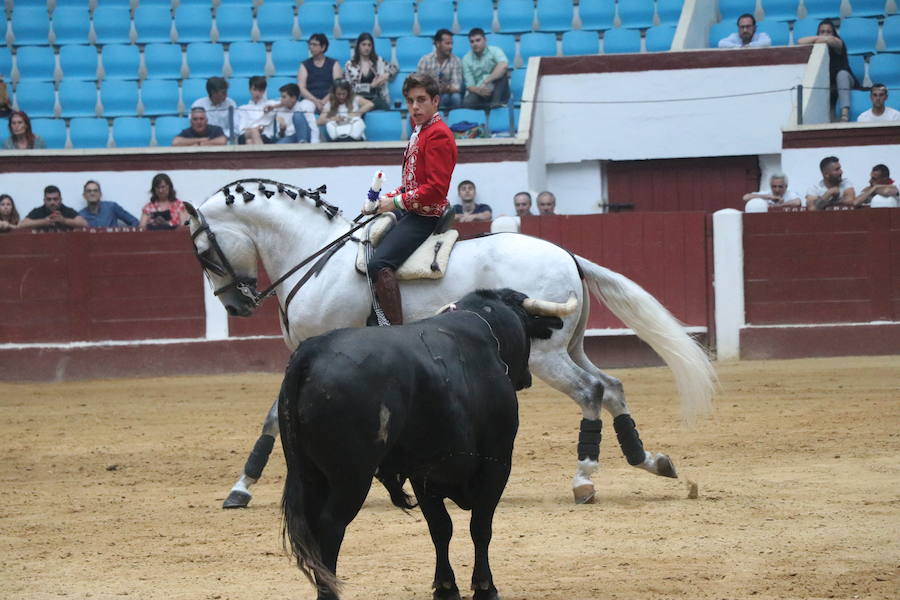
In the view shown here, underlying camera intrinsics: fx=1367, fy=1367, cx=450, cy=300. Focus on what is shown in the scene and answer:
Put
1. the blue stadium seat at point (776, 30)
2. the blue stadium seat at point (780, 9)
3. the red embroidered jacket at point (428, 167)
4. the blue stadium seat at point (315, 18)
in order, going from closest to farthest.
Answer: the red embroidered jacket at point (428, 167)
the blue stadium seat at point (776, 30)
the blue stadium seat at point (780, 9)
the blue stadium seat at point (315, 18)

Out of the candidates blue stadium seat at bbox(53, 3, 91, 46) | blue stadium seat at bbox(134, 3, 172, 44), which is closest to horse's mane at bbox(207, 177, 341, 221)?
blue stadium seat at bbox(134, 3, 172, 44)

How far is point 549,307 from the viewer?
4.50 m

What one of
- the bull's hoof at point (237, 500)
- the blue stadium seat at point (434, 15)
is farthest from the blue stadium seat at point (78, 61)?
the bull's hoof at point (237, 500)

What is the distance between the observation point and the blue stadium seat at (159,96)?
48.8 feet

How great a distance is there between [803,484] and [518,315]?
2.51 m

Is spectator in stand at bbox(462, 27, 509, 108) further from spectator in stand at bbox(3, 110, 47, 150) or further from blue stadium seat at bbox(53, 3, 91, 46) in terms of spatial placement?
blue stadium seat at bbox(53, 3, 91, 46)

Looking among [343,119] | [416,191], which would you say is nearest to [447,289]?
[416,191]

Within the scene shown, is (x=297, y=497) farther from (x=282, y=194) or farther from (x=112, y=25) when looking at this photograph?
(x=112, y=25)

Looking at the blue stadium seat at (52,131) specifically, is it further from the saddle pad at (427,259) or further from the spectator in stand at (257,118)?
the saddle pad at (427,259)

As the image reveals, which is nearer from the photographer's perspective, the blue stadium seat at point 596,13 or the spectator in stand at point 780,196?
the spectator in stand at point 780,196

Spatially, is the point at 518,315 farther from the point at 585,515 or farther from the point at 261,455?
the point at 261,455

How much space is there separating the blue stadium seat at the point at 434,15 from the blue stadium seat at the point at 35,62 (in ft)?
13.7

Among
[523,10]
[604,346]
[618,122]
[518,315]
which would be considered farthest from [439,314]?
[523,10]

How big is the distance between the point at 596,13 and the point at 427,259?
9.29 meters
